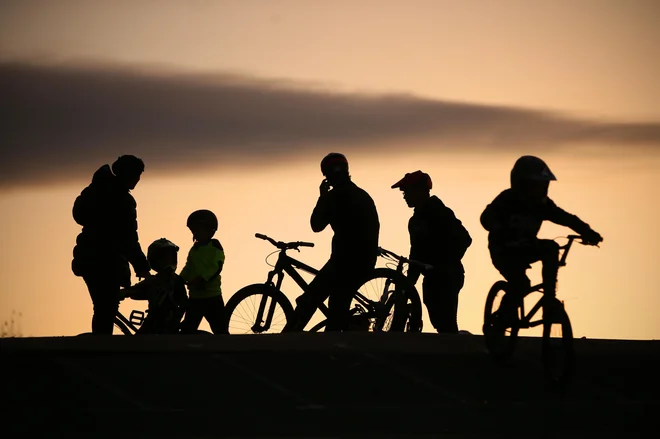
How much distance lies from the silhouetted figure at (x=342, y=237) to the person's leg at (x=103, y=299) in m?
2.24

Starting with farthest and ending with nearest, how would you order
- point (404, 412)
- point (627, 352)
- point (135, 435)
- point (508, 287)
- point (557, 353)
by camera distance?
point (627, 352) < point (508, 287) < point (557, 353) < point (404, 412) < point (135, 435)

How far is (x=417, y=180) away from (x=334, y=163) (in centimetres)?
131

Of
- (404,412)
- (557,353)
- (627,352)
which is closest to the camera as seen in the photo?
(404,412)

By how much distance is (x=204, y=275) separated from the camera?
17.9m

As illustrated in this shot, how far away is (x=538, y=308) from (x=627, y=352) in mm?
2895

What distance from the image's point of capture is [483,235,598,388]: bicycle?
1372cm

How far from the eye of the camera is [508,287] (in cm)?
1487

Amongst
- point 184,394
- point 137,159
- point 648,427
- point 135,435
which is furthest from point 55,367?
point 648,427

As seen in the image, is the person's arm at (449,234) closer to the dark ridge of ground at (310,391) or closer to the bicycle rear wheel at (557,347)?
the dark ridge of ground at (310,391)

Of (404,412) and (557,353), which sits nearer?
(404,412)

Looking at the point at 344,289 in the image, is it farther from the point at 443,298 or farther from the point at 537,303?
the point at 537,303

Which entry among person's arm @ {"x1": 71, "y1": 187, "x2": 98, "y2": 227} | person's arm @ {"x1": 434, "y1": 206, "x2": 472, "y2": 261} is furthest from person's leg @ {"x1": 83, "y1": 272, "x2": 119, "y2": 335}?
person's arm @ {"x1": 434, "y1": 206, "x2": 472, "y2": 261}

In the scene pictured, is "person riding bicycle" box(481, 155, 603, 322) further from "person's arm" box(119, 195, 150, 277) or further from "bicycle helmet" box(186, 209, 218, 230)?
"person's arm" box(119, 195, 150, 277)

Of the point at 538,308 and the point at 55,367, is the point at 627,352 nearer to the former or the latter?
the point at 538,308
